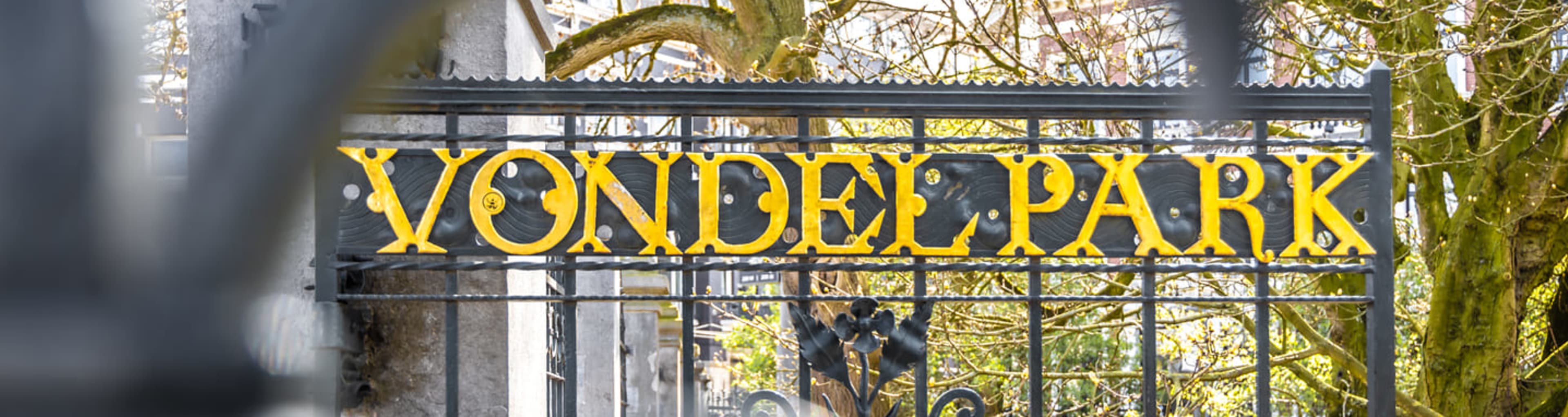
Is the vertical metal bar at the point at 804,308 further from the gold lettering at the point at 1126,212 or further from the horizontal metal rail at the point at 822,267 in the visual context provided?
the gold lettering at the point at 1126,212

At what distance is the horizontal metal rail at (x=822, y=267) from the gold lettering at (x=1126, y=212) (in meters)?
0.07

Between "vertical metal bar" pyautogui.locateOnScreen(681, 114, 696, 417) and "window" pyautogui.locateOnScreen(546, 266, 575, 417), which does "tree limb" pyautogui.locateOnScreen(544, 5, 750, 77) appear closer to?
"window" pyautogui.locateOnScreen(546, 266, 575, 417)

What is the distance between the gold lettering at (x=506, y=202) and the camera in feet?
13.7

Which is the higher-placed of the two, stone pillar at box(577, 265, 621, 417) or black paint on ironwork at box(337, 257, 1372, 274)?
black paint on ironwork at box(337, 257, 1372, 274)

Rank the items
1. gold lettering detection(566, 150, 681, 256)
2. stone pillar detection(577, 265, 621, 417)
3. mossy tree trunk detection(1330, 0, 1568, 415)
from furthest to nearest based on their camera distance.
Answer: mossy tree trunk detection(1330, 0, 1568, 415) < stone pillar detection(577, 265, 621, 417) < gold lettering detection(566, 150, 681, 256)

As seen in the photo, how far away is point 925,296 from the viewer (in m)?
4.18

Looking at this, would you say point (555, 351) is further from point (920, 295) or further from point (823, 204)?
point (920, 295)

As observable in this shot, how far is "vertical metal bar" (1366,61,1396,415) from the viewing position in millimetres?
4309

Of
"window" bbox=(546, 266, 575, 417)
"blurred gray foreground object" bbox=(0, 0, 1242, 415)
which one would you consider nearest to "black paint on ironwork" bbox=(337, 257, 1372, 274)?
"window" bbox=(546, 266, 575, 417)

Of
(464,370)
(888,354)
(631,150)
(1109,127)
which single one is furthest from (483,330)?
(1109,127)

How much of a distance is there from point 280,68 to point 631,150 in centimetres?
376

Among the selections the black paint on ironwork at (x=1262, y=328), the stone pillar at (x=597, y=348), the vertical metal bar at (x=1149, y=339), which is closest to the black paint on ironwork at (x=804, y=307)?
the vertical metal bar at (x=1149, y=339)

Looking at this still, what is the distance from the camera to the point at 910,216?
4258 mm

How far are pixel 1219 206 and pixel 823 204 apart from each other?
52.2 inches
